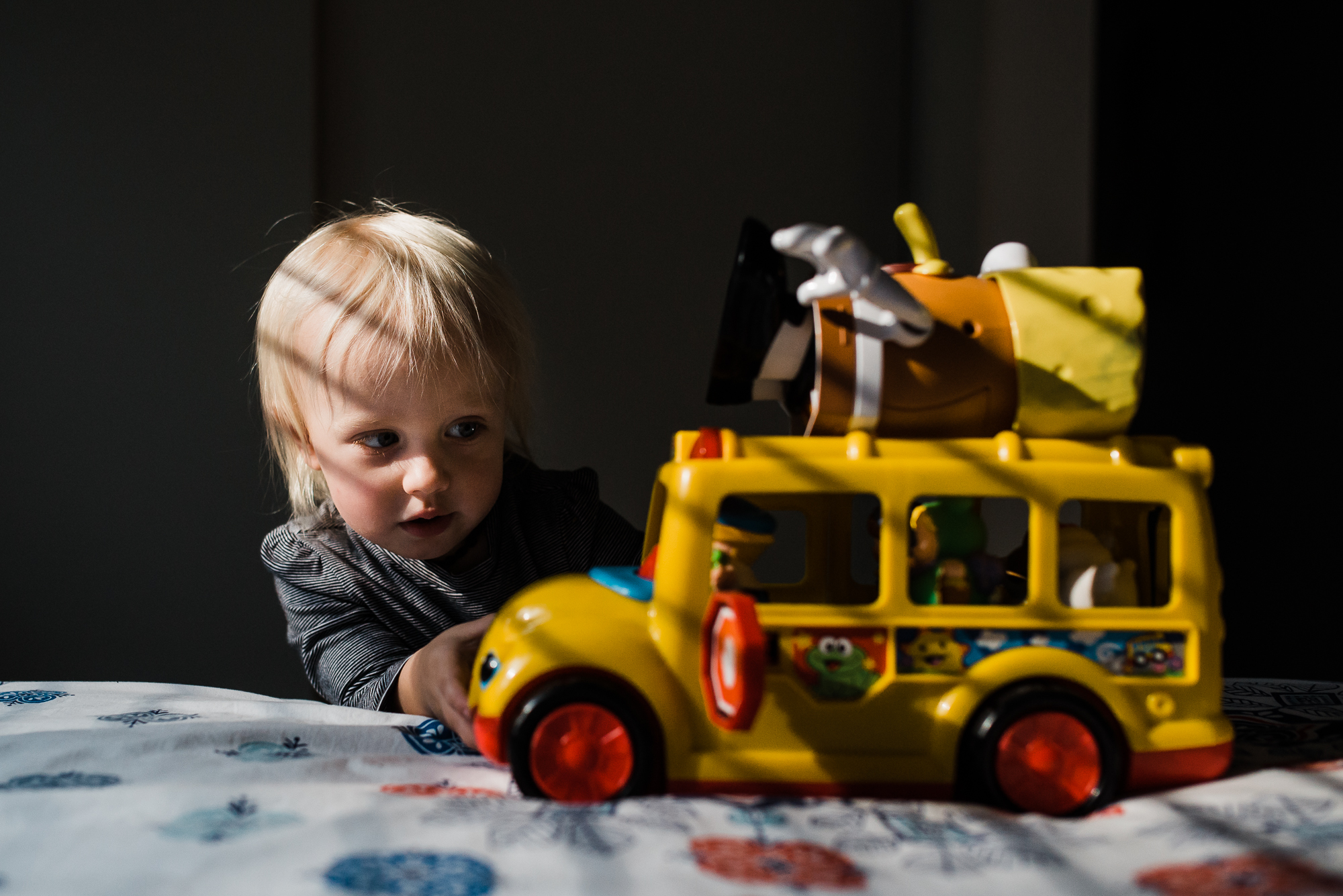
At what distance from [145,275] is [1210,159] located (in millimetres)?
1996

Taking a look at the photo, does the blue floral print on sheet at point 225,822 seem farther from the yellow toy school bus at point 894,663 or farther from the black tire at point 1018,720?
the black tire at point 1018,720

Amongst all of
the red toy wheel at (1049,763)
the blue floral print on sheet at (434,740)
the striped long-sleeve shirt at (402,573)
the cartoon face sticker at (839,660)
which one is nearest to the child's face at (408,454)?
the striped long-sleeve shirt at (402,573)

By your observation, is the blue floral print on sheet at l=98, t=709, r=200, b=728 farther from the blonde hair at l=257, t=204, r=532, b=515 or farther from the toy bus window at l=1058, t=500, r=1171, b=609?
the toy bus window at l=1058, t=500, r=1171, b=609

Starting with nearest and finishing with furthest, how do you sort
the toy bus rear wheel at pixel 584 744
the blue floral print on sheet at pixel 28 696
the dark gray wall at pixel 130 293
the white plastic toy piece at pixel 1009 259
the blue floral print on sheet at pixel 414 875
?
the blue floral print on sheet at pixel 414 875 < the toy bus rear wheel at pixel 584 744 < the white plastic toy piece at pixel 1009 259 < the blue floral print on sheet at pixel 28 696 < the dark gray wall at pixel 130 293

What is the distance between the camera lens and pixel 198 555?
1.79 m

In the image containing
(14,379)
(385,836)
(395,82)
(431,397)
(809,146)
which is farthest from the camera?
(809,146)

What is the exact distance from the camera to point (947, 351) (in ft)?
1.97

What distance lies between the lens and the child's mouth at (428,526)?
36.4 inches

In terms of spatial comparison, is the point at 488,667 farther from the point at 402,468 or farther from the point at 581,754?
the point at 402,468

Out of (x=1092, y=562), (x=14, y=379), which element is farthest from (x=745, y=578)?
(x=14, y=379)

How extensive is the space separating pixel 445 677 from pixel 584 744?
236 millimetres

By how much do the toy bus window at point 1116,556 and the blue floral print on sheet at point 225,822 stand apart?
0.47 meters

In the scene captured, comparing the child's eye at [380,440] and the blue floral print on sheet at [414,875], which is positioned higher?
the child's eye at [380,440]

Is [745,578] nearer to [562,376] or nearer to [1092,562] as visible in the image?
[1092,562]
